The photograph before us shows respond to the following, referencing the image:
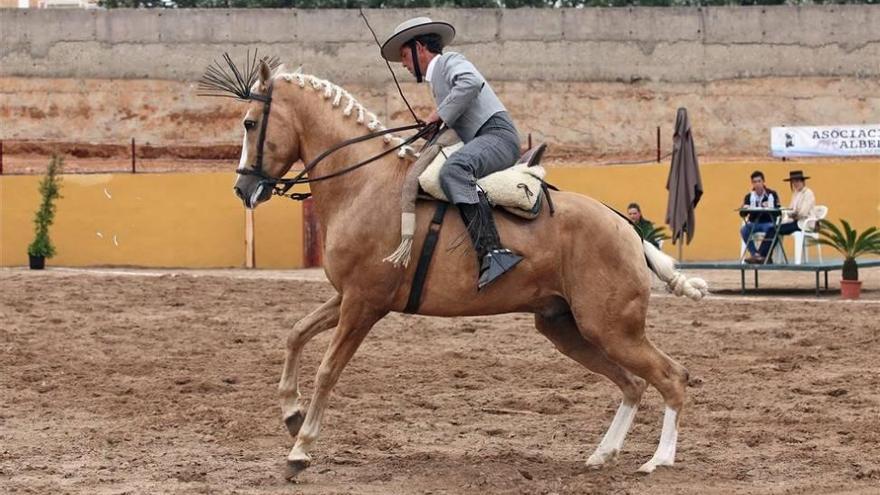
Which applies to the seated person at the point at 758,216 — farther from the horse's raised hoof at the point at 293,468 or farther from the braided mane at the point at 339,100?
the horse's raised hoof at the point at 293,468

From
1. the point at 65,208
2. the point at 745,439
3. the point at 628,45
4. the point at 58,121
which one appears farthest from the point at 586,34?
A: the point at 745,439

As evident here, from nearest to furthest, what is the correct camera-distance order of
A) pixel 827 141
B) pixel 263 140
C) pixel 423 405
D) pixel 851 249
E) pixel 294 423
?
pixel 294 423
pixel 263 140
pixel 423 405
pixel 851 249
pixel 827 141

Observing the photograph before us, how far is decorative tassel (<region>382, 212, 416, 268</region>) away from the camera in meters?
8.11

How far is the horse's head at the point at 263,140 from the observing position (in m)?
8.53

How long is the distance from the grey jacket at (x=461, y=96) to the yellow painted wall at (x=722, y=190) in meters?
16.3

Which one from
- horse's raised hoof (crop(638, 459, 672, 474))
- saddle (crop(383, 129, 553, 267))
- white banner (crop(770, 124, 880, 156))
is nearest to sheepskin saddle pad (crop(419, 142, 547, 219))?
saddle (crop(383, 129, 553, 267))

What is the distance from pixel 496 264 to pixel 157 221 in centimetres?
1670

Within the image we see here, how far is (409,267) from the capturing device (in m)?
8.30

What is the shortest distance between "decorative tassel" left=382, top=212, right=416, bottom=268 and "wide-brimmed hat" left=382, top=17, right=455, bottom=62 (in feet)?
3.83

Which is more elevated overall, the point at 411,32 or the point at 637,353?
the point at 411,32

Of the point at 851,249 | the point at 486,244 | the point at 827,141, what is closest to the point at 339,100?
the point at 486,244


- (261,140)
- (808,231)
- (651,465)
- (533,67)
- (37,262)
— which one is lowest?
(651,465)

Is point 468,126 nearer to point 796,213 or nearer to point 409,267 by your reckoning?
point 409,267

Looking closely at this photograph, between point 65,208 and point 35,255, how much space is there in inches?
80.5
